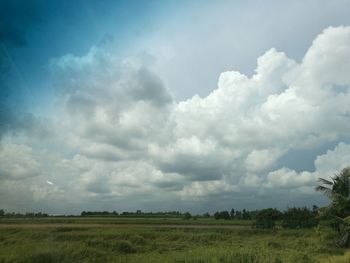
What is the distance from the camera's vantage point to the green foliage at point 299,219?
6117cm

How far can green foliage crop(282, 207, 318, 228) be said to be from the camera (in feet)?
201

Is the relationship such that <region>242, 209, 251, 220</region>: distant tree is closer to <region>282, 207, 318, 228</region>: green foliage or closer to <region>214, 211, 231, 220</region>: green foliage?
<region>214, 211, 231, 220</region>: green foliage

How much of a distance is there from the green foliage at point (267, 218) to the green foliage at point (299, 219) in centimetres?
165

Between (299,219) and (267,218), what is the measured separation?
17.9 feet

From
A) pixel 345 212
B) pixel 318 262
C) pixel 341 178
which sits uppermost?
pixel 341 178

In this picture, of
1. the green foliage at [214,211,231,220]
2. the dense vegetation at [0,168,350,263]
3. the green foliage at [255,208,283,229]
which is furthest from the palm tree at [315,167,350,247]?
the green foliage at [214,211,231,220]

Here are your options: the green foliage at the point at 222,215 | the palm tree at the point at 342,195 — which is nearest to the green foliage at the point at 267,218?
the palm tree at the point at 342,195

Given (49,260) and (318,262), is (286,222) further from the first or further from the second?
(49,260)

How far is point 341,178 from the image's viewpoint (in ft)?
101

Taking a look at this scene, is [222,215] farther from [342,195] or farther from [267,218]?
[342,195]

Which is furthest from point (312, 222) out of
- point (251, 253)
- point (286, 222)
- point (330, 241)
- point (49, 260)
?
point (49, 260)

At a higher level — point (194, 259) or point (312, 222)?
point (312, 222)

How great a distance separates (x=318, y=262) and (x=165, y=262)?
7142mm

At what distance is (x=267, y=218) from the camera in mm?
61375
